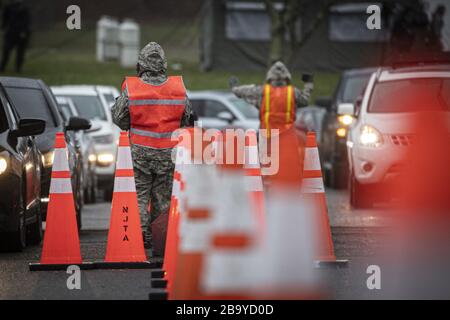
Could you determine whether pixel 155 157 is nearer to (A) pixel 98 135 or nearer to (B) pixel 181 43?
(A) pixel 98 135

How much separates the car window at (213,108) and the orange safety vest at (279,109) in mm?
9626

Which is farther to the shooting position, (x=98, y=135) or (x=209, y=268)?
(x=98, y=135)

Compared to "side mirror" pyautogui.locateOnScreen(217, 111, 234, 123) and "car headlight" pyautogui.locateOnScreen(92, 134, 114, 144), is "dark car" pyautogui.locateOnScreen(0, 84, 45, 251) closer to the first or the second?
"car headlight" pyautogui.locateOnScreen(92, 134, 114, 144)

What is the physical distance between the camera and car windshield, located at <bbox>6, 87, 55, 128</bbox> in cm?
1525

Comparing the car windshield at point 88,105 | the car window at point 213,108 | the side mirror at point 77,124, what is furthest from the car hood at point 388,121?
the car window at point 213,108

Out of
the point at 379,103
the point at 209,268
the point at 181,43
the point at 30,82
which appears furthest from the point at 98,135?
the point at 181,43

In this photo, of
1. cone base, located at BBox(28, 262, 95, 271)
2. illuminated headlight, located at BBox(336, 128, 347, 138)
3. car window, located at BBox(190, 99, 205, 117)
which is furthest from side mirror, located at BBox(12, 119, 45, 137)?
car window, located at BBox(190, 99, 205, 117)

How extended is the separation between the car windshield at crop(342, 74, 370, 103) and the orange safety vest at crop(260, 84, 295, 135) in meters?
6.56

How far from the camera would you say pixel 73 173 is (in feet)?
50.0

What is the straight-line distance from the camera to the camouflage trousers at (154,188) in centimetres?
1277

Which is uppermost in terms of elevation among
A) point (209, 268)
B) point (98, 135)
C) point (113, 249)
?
point (209, 268)

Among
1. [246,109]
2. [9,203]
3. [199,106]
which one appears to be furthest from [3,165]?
[199,106]

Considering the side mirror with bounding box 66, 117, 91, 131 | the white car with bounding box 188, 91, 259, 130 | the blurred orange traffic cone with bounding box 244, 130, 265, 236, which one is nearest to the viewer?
the blurred orange traffic cone with bounding box 244, 130, 265, 236
